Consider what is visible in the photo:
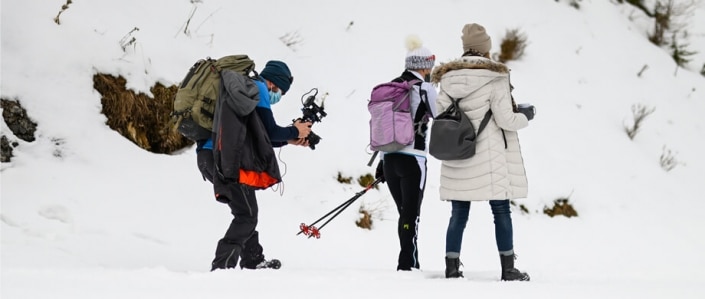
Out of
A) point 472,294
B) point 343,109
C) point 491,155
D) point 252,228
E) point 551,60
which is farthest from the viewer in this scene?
point 551,60

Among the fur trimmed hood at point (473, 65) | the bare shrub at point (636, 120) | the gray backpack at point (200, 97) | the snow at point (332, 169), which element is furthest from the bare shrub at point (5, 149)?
the bare shrub at point (636, 120)

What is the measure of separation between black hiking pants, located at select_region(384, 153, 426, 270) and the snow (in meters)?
0.27

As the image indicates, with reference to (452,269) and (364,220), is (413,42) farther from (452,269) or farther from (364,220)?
(364,220)

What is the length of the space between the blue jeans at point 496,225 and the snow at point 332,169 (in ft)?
0.74

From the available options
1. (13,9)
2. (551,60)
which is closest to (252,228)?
(13,9)

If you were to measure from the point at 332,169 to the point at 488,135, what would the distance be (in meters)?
2.94

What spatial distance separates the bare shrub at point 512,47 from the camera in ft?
31.6

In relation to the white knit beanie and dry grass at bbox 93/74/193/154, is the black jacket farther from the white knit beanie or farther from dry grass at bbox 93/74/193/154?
dry grass at bbox 93/74/193/154

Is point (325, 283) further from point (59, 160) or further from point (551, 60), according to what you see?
point (551, 60)

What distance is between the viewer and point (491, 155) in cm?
399

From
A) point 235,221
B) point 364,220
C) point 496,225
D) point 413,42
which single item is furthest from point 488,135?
point 364,220

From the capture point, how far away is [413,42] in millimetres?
4621

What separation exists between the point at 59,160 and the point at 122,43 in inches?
→ 53.5

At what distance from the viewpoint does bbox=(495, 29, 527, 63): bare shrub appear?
379 inches
